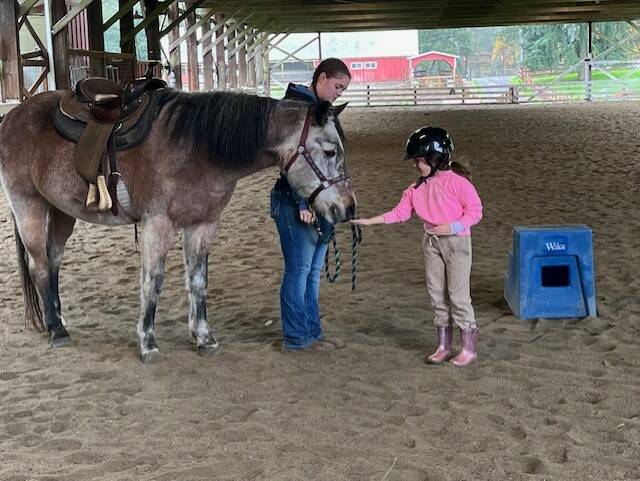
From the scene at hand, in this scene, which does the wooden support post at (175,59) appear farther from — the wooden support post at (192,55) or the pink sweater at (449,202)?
the pink sweater at (449,202)

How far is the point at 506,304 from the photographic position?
202 inches

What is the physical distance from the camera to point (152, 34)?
1538 centimetres

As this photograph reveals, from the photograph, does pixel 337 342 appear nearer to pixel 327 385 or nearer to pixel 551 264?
pixel 327 385

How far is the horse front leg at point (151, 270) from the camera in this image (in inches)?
161

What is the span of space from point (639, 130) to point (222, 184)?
13635 millimetres

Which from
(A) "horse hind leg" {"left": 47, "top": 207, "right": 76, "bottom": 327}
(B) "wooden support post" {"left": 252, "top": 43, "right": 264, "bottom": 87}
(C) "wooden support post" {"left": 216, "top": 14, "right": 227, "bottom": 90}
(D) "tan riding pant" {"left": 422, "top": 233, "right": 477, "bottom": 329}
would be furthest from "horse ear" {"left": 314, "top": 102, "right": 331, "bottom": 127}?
(B) "wooden support post" {"left": 252, "top": 43, "right": 264, "bottom": 87}

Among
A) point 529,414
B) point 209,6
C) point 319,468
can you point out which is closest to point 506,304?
point 529,414

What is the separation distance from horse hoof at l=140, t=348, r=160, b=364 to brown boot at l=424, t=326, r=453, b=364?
56.8 inches

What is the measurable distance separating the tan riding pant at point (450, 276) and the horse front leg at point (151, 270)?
4.45ft

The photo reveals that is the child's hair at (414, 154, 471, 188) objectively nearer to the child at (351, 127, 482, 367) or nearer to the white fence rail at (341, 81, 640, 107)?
the child at (351, 127, 482, 367)

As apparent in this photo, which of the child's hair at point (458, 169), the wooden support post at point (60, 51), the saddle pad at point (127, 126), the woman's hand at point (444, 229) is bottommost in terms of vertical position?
the woman's hand at point (444, 229)

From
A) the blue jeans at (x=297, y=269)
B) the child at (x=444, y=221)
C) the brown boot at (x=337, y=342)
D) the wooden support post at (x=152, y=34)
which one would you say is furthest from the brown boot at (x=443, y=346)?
the wooden support post at (x=152, y=34)

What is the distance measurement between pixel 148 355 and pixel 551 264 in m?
2.43

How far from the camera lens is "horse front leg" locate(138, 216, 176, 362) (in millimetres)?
4098
